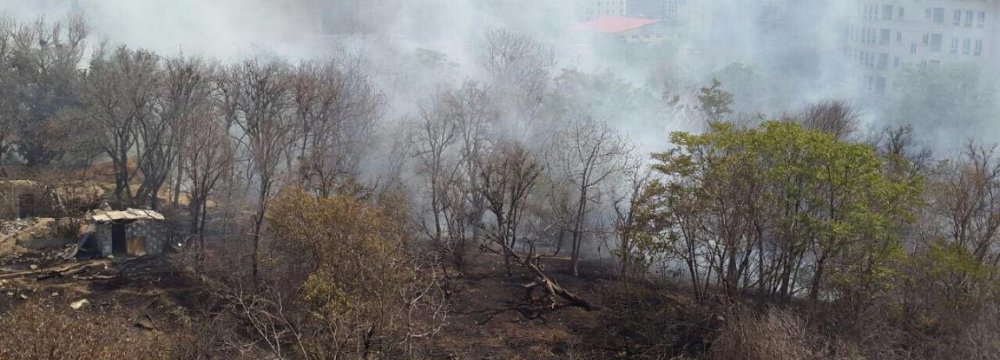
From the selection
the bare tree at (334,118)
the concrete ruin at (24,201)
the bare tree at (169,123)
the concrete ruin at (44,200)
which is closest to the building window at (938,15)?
the bare tree at (334,118)

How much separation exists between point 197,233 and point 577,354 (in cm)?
856

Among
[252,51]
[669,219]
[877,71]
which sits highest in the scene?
[877,71]

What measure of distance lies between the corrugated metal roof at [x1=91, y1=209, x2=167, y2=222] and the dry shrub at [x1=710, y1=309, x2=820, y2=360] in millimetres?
11979

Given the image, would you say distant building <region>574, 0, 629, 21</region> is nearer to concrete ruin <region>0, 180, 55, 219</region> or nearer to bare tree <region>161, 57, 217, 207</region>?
bare tree <region>161, 57, 217, 207</region>

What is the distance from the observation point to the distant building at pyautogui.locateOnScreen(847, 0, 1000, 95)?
38844 mm

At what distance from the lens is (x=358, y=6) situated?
49.1 metres

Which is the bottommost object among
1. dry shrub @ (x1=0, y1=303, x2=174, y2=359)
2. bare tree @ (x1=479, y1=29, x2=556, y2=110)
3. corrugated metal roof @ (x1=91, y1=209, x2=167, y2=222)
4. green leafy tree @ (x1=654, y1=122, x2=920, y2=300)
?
dry shrub @ (x1=0, y1=303, x2=174, y2=359)

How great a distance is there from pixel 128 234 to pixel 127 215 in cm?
42

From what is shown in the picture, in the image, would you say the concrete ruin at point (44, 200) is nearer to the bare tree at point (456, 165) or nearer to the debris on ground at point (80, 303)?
the debris on ground at point (80, 303)

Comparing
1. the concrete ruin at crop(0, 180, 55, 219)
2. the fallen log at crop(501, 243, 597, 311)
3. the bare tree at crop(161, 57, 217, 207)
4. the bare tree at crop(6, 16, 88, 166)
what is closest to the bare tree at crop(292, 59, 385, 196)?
the bare tree at crop(161, 57, 217, 207)

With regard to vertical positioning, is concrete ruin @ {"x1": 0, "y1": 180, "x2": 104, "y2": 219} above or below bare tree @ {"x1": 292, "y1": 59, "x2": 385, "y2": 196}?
below

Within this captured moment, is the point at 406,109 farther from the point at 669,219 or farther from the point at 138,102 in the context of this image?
the point at 669,219

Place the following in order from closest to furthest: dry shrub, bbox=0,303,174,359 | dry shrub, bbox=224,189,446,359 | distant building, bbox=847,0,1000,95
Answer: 1. dry shrub, bbox=0,303,174,359
2. dry shrub, bbox=224,189,446,359
3. distant building, bbox=847,0,1000,95

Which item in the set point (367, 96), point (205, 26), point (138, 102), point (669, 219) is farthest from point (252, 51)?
point (669, 219)
